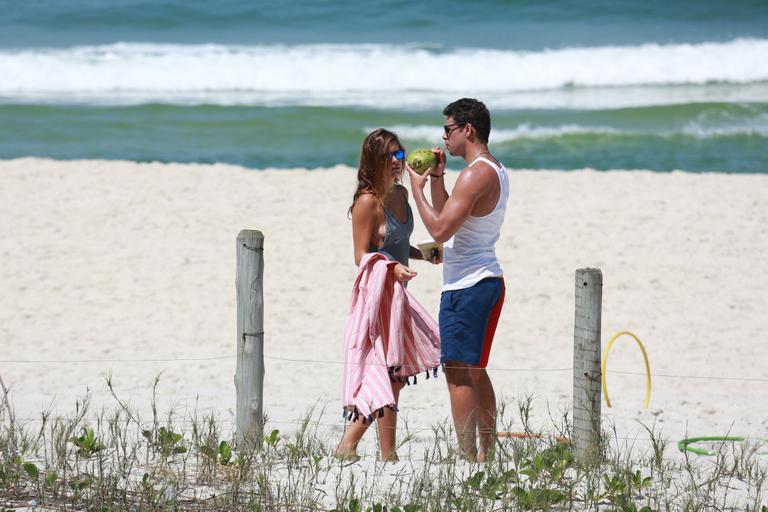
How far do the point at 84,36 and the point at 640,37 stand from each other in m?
15.0

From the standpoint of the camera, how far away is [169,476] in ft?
14.7

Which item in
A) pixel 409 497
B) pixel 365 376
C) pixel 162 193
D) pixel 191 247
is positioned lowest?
pixel 409 497

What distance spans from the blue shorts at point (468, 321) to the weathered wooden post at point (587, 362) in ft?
1.31

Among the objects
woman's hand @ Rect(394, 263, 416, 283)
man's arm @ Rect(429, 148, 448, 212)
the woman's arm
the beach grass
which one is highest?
man's arm @ Rect(429, 148, 448, 212)

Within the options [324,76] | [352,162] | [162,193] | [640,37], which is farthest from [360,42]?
[162,193]

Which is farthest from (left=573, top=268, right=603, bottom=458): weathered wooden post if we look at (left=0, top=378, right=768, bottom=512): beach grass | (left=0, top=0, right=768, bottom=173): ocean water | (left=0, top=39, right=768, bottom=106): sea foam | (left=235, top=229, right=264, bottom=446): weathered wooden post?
(left=0, top=39, right=768, bottom=106): sea foam

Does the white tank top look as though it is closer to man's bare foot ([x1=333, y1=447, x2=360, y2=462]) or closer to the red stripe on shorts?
the red stripe on shorts

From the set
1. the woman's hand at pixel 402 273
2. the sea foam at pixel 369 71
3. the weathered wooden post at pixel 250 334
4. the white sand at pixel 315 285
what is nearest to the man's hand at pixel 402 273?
the woman's hand at pixel 402 273

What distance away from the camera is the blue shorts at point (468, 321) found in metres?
4.68

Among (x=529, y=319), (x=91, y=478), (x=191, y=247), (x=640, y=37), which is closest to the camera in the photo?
(x=91, y=478)

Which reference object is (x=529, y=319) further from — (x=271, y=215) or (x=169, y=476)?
(x=169, y=476)

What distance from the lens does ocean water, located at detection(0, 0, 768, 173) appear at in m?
17.2

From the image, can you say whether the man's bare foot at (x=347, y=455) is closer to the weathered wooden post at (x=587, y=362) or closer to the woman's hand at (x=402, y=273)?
the woman's hand at (x=402, y=273)

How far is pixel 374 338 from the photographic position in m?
4.77
